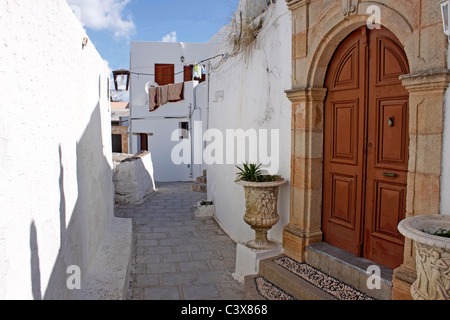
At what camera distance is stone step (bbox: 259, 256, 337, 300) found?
3.42 m

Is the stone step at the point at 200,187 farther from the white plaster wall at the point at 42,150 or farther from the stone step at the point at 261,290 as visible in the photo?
the white plaster wall at the point at 42,150

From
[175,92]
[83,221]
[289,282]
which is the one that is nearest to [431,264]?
[289,282]

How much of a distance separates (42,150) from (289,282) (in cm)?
265

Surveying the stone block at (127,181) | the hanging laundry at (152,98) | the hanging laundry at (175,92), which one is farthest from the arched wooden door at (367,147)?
the hanging laundry at (152,98)

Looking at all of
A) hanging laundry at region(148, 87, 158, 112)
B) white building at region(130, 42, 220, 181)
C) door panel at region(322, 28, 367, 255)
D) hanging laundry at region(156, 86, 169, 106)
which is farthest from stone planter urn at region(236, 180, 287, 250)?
hanging laundry at region(148, 87, 158, 112)

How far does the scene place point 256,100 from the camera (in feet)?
17.9

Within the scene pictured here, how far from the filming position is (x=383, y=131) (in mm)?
3414

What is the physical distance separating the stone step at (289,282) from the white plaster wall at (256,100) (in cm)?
65

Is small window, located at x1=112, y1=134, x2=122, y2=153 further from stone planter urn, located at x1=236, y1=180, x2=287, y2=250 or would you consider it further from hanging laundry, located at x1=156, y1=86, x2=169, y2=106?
stone planter urn, located at x1=236, y1=180, x2=287, y2=250

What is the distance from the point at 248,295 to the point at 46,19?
3160mm
